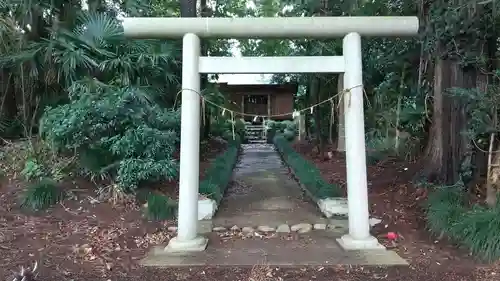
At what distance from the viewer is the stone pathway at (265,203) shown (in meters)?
7.02

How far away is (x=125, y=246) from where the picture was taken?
19.3 feet

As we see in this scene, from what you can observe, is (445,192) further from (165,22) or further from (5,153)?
(5,153)

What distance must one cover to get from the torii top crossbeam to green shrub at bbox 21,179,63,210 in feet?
9.01

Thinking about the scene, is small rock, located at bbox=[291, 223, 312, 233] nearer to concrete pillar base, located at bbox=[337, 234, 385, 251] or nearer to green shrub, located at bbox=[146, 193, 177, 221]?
concrete pillar base, located at bbox=[337, 234, 385, 251]

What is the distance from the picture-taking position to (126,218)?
677 cm

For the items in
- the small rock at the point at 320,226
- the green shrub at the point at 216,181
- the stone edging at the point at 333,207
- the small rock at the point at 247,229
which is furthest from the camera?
the green shrub at the point at 216,181

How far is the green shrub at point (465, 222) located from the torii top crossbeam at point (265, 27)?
7.76ft

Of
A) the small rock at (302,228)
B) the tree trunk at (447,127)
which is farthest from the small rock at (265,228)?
the tree trunk at (447,127)

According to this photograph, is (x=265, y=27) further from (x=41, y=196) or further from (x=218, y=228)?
(x=41, y=196)

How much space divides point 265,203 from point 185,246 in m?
2.93

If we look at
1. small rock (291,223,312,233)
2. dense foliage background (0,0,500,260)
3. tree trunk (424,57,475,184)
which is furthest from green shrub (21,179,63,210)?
tree trunk (424,57,475,184)

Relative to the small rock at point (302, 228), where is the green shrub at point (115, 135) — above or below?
above

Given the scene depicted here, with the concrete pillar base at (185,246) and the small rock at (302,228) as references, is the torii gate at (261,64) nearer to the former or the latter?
the concrete pillar base at (185,246)

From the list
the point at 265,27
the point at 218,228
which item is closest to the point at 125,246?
the point at 218,228
